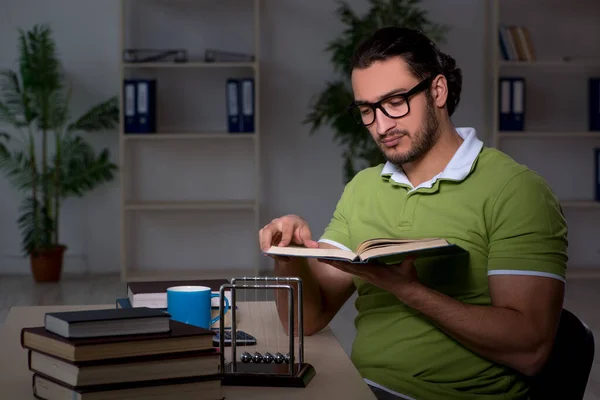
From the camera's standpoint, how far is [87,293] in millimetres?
5008

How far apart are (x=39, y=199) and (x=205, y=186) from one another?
1.08m

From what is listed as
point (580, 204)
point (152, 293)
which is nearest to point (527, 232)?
point (152, 293)

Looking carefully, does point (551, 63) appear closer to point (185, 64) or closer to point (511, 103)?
point (511, 103)

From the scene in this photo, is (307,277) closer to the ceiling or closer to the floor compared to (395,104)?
closer to the floor

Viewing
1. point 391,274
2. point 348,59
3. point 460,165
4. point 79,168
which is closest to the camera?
point 391,274

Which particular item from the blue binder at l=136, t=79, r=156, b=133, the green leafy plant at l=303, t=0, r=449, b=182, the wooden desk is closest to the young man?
the wooden desk

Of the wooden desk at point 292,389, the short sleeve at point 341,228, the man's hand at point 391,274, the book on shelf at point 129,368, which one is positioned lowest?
the wooden desk at point 292,389

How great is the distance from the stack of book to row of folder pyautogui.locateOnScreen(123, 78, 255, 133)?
4133mm

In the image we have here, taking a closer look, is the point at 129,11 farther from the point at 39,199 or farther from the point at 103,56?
the point at 39,199

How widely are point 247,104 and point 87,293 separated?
1.48 metres

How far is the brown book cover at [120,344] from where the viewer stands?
1170mm

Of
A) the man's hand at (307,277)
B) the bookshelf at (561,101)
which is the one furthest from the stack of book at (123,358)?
the bookshelf at (561,101)

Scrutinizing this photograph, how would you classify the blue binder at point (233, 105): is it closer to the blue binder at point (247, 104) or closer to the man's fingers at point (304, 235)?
the blue binder at point (247, 104)

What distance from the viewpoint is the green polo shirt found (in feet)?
5.20
